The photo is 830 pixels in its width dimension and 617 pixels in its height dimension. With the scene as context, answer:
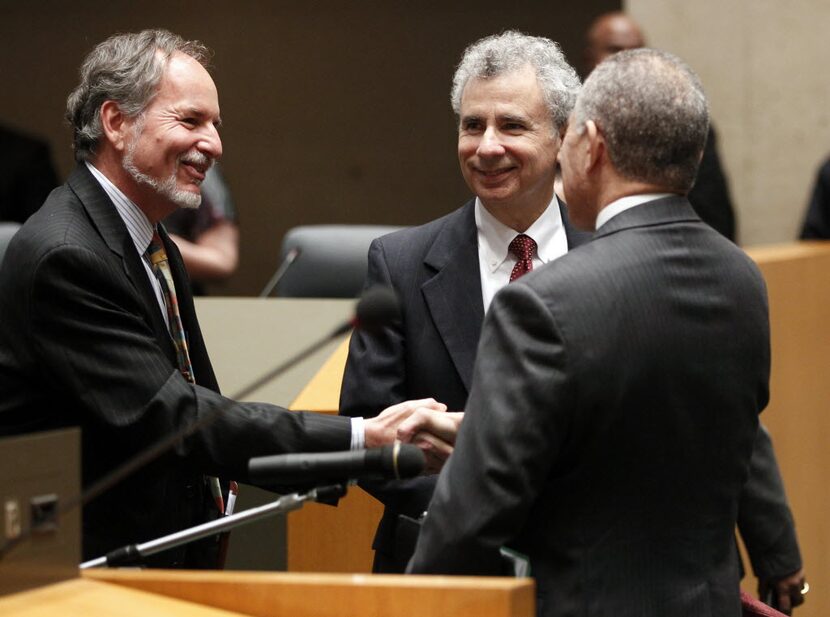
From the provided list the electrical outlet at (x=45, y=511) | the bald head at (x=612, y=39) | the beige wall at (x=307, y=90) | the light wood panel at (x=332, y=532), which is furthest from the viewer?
the beige wall at (x=307, y=90)

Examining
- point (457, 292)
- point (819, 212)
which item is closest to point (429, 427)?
point (457, 292)

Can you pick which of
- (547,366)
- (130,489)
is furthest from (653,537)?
(130,489)

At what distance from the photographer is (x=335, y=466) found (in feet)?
6.62

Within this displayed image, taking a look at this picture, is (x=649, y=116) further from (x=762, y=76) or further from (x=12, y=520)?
(x=762, y=76)

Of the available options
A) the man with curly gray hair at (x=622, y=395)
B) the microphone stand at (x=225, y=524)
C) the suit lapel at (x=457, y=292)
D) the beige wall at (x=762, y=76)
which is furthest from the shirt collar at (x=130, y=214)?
the beige wall at (x=762, y=76)

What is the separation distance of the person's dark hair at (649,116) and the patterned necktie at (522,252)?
0.66 metres

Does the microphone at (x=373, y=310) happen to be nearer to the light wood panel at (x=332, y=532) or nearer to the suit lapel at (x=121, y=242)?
the suit lapel at (x=121, y=242)

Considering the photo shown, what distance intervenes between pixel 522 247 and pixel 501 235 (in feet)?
0.17

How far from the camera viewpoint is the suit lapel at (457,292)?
2.65m

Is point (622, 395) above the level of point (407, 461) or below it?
above

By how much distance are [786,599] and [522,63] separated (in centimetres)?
120

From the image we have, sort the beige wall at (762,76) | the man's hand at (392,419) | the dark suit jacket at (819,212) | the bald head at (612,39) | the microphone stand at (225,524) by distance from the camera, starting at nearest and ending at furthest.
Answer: the microphone stand at (225,524) → the man's hand at (392,419) → the bald head at (612,39) → the dark suit jacket at (819,212) → the beige wall at (762,76)

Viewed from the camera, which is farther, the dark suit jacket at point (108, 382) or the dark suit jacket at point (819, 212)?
the dark suit jacket at point (819, 212)

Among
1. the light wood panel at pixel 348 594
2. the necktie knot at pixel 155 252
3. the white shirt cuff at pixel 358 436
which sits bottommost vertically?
the light wood panel at pixel 348 594
